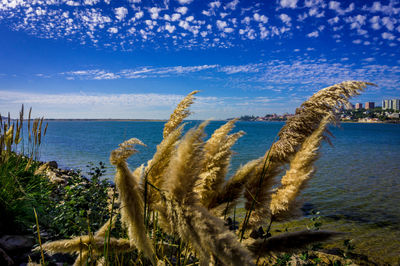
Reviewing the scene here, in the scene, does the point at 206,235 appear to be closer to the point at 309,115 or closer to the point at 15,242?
the point at 309,115

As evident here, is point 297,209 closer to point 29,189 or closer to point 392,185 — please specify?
point 29,189

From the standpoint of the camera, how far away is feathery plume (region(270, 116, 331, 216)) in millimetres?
1524

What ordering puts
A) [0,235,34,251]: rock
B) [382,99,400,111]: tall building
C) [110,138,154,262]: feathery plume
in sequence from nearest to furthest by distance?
1. [110,138,154,262]: feathery plume
2. [0,235,34,251]: rock
3. [382,99,400,111]: tall building

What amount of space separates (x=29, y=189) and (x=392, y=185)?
16.6 metres

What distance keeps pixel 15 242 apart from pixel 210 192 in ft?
15.4

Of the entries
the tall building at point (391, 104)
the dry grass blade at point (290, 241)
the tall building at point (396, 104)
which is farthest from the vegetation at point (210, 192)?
the tall building at point (396, 104)

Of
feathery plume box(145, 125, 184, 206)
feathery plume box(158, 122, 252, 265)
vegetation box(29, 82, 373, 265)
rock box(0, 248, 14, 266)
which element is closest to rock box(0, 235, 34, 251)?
rock box(0, 248, 14, 266)

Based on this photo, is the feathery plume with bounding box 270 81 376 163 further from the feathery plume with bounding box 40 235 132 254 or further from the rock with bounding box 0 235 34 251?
the rock with bounding box 0 235 34 251

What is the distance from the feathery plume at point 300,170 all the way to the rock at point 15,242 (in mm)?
4640

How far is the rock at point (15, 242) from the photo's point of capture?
4.10 meters

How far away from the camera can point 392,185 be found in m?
13.3

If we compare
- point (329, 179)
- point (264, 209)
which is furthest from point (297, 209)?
point (329, 179)

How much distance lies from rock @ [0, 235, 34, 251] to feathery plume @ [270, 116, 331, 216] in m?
4.64

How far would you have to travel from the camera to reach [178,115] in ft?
7.23
